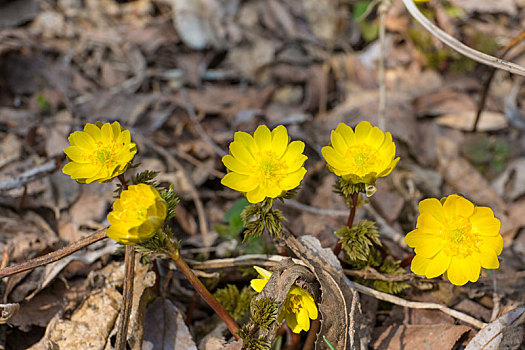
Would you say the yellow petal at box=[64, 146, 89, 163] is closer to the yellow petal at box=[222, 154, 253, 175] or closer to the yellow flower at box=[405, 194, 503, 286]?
the yellow petal at box=[222, 154, 253, 175]

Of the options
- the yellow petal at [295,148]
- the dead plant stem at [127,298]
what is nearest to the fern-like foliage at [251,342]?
the dead plant stem at [127,298]

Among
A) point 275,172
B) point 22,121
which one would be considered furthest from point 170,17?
point 275,172

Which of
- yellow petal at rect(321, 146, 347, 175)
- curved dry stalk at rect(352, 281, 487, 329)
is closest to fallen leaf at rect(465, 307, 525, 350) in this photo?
curved dry stalk at rect(352, 281, 487, 329)

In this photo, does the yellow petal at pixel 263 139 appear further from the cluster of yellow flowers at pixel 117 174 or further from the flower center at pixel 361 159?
the cluster of yellow flowers at pixel 117 174

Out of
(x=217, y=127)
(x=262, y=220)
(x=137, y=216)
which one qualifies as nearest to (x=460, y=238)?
(x=262, y=220)

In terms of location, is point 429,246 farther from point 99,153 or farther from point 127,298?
point 99,153

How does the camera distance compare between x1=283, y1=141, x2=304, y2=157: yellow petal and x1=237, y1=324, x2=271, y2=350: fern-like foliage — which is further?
x1=283, y1=141, x2=304, y2=157: yellow petal

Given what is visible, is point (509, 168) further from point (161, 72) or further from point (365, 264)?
point (161, 72)

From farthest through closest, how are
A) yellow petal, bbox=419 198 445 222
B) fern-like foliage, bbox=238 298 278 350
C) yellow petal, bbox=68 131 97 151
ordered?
yellow petal, bbox=68 131 97 151 < yellow petal, bbox=419 198 445 222 < fern-like foliage, bbox=238 298 278 350
